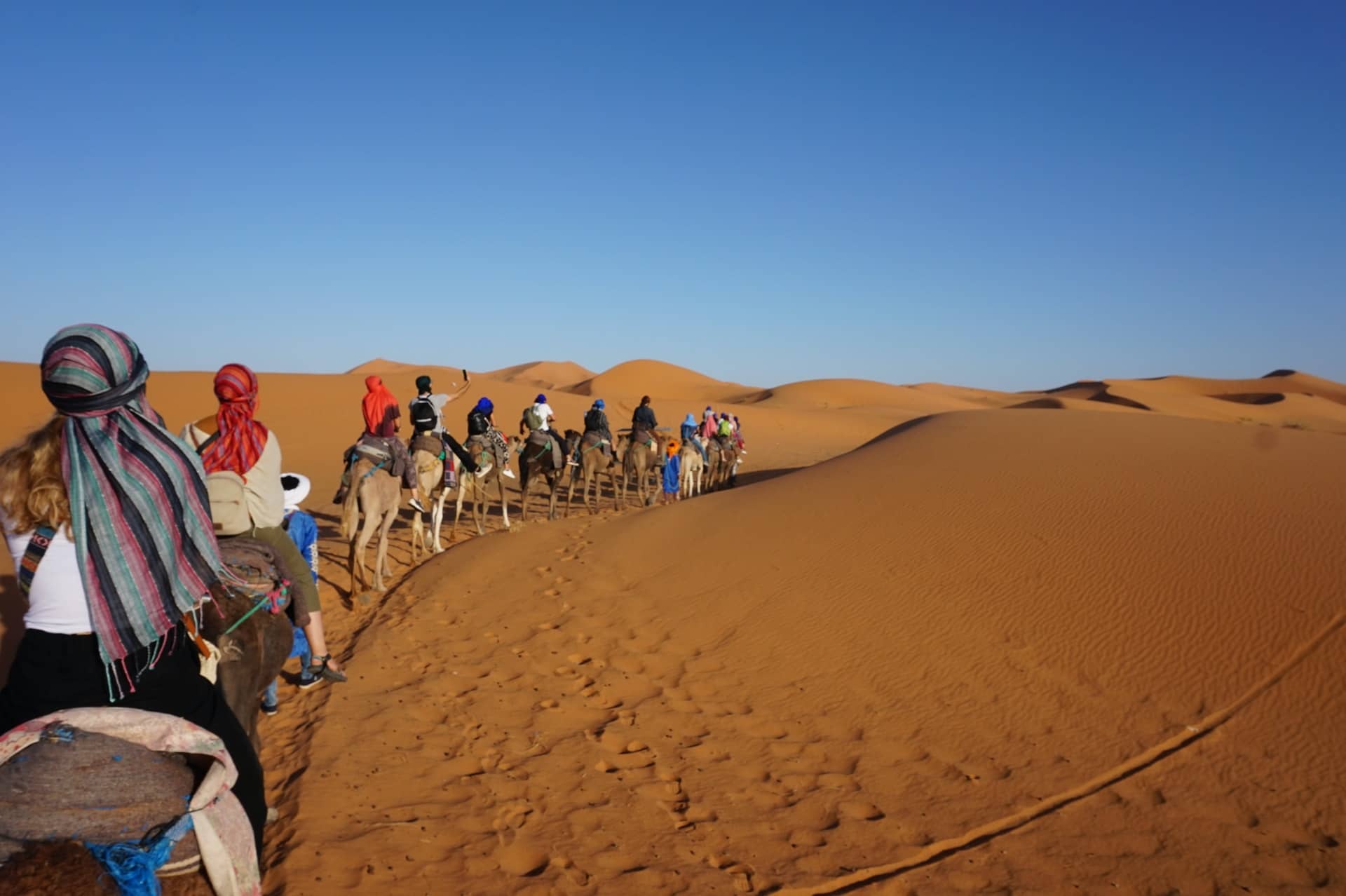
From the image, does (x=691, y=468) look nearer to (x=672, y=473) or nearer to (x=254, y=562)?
(x=672, y=473)

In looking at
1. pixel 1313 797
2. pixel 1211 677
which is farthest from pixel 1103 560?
pixel 1313 797

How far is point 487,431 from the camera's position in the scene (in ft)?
51.3

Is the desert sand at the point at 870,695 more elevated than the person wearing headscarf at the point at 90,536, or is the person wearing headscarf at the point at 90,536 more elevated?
the person wearing headscarf at the point at 90,536

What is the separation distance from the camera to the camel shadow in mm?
7641

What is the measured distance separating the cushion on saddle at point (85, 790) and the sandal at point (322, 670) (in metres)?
3.68

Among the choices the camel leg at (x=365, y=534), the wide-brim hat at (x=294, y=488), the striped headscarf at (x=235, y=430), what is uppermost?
the striped headscarf at (x=235, y=430)

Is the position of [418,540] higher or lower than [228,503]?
lower

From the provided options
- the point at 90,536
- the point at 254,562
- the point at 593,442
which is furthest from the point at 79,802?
the point at 593,442

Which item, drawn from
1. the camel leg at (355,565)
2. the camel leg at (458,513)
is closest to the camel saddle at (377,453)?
the camel leg at (355,565)

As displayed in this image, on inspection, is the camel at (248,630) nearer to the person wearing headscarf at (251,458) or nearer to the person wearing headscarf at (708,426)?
the person wearing headscarf at (251,458)

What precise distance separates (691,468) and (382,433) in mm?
11251

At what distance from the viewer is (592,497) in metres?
21.8

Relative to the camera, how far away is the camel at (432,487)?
503 inches

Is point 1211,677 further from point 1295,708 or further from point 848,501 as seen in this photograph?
point 848,501
